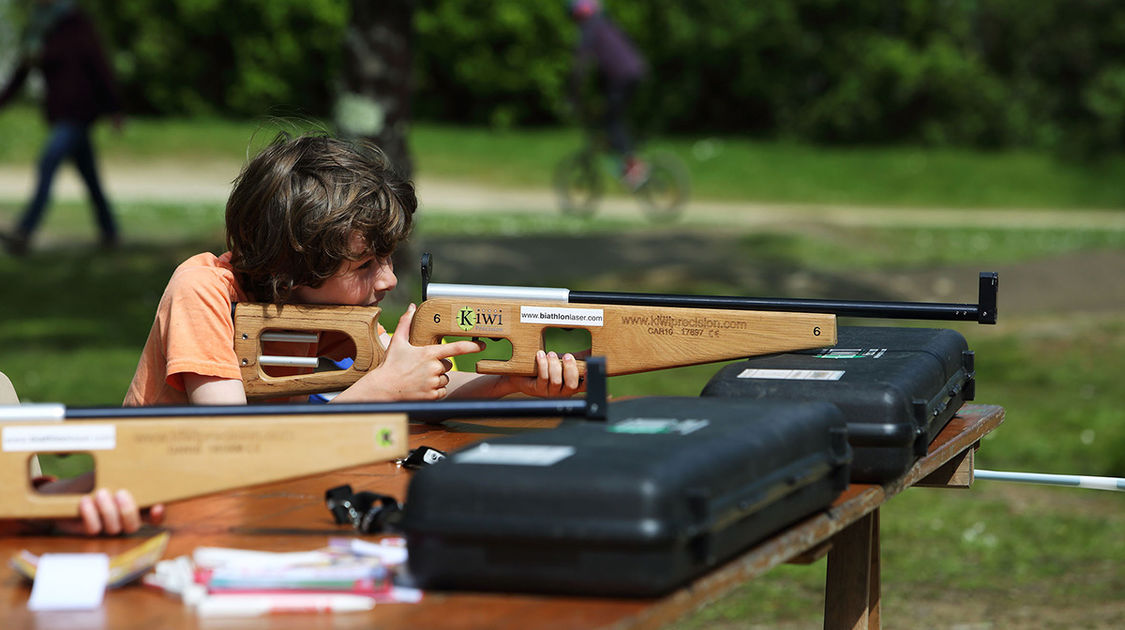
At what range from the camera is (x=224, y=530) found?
2162 millimetres

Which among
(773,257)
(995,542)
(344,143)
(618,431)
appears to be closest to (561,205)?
(773,257)

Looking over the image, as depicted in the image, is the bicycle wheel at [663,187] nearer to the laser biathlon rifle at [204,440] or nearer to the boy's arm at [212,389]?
the boy's arm at [212,389]

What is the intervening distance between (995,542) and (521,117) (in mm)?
22025

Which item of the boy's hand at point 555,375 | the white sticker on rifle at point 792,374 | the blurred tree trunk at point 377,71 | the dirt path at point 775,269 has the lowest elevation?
the dirt path at point 775,269

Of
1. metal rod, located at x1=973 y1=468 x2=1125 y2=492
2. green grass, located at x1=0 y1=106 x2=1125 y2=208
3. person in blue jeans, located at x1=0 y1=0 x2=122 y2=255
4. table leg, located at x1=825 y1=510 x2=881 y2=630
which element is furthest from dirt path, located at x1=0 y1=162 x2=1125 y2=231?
table leg, located at x1=825 y1=510 x2=881 y2=630

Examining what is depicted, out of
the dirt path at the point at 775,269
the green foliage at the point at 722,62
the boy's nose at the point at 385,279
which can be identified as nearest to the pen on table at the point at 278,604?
the boy's nose at the point at 385,279

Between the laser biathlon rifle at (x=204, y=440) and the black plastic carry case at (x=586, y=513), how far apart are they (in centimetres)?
16

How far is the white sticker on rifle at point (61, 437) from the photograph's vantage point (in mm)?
2043

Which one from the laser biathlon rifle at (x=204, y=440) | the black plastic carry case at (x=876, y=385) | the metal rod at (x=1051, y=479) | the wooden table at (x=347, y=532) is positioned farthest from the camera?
the metal rod at (x=1051, y=479)

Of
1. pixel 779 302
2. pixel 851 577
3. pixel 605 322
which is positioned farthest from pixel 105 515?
pixel 851 577

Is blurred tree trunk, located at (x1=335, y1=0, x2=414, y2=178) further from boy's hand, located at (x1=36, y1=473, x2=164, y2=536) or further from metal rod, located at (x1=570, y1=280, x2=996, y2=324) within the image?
boy's hand, located at (x1=36, y1=473, x2=164, y2=536)

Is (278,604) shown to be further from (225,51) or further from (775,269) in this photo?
(225,51)

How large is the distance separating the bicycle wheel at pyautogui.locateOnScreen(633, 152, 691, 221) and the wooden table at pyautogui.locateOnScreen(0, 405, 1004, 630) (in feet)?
48.1

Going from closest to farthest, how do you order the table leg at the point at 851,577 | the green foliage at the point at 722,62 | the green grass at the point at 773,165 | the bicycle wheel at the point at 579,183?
the table leg at the point at 851,577 < the bicycle wheel at the point at 579,183 < the green grass at the point at 773,165 < the green foliage at the point at 722,62
